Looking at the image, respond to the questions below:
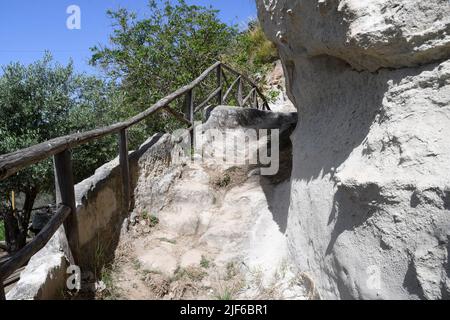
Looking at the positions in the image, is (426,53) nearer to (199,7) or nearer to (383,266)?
(383,266)

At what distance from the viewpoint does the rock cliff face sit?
1872 millimetres

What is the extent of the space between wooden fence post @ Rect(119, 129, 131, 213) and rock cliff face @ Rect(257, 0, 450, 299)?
1810 millimetres

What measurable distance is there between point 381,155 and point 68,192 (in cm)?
206

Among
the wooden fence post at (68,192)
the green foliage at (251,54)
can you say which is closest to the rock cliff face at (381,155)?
the wooden fence post at (68,192)

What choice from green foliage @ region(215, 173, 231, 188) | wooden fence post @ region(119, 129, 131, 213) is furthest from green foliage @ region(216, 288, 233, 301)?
green foliage @ region(215, 173, 231, 188)

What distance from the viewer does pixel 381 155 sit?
223 cm

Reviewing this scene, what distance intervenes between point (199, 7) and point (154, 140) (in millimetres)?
6641

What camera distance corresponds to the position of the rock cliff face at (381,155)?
187 cm

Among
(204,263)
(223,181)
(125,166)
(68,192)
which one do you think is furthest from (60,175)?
(223,181)

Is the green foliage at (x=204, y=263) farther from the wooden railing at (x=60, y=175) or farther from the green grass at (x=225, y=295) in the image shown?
the wooden railing at (x=60, y=175)

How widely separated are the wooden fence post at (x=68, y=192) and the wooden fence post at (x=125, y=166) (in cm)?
106

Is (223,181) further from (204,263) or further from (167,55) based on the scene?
(167,55)

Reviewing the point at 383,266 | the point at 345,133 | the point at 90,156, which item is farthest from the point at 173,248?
the point at 90,156
